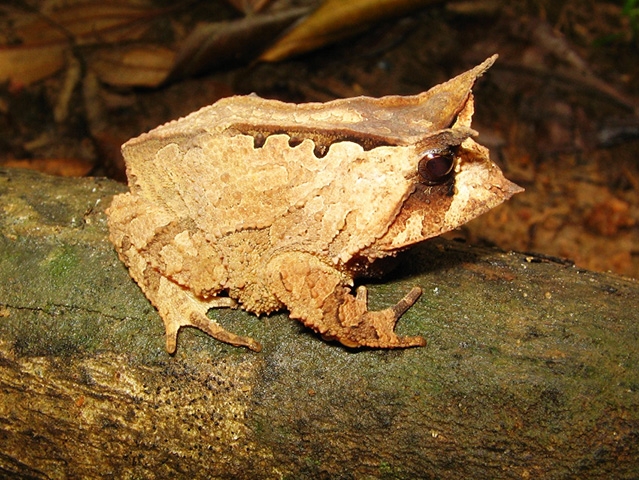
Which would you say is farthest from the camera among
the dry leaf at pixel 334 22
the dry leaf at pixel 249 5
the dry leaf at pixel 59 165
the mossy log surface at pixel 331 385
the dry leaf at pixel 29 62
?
the dry leaf at pixel 29 62

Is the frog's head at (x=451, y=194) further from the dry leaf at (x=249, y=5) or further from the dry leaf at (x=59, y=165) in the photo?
the dry leaf at (x=59, y=165)

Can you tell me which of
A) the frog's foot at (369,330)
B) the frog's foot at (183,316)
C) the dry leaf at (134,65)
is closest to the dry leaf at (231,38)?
the dry leaf at (134,65)

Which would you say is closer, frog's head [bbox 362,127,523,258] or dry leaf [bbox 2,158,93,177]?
frog's head [bbox 362,127,523,258]

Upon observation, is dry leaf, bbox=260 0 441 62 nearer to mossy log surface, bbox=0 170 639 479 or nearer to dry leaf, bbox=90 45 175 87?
dry leaf, bbox=90 45 175 87

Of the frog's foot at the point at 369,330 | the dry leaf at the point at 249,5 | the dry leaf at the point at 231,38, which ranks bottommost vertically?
the frog's foot at the point at 369,330

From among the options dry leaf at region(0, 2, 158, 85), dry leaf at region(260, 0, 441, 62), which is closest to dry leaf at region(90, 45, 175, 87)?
dry leaf at region(0, 2, 158, 85)

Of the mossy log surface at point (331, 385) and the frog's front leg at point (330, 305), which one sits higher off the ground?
the frog's front leg at point (330, 305)

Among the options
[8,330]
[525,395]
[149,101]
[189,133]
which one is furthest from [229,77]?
[525,395]
